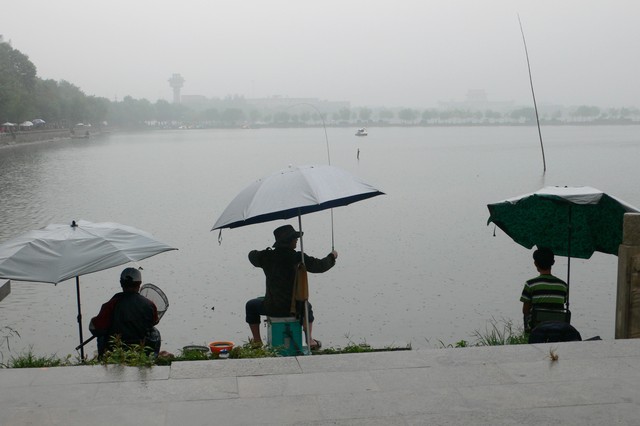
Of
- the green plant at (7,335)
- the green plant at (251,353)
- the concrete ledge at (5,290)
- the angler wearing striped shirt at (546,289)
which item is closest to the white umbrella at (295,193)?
the green plant at (251,353)

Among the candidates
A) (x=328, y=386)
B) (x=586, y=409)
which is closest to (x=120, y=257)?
(x=328, y=386)

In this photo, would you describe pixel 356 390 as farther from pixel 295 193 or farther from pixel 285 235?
pixel 285 235

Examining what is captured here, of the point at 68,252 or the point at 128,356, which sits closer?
the point at 128,356

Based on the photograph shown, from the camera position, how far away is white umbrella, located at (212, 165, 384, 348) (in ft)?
23.6

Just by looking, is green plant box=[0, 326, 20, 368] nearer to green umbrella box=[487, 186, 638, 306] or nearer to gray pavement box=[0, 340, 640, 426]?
gray pavement box=[0, 340, 640, 426]

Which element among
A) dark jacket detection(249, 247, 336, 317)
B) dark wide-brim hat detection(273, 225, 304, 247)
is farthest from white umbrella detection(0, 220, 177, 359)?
dark wide-brim hat detection(273, 225, 304, 247)

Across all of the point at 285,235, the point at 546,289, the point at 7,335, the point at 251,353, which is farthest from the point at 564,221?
the point at 7,335

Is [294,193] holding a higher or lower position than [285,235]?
higher

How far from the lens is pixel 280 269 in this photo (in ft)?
25.7

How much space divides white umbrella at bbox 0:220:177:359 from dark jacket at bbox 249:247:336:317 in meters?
0.96

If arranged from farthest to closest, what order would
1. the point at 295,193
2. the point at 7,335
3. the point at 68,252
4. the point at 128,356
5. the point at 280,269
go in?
the point at 7,335
the point at 280,269
the point at 68,252
the point at 295,193
the point at 128,356

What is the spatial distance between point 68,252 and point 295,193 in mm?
2142

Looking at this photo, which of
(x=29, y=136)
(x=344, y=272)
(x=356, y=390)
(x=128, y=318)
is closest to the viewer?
(x=356, y=390)

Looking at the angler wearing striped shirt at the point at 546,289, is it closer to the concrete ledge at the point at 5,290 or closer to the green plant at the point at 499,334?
the green plant at the point at 499,334
